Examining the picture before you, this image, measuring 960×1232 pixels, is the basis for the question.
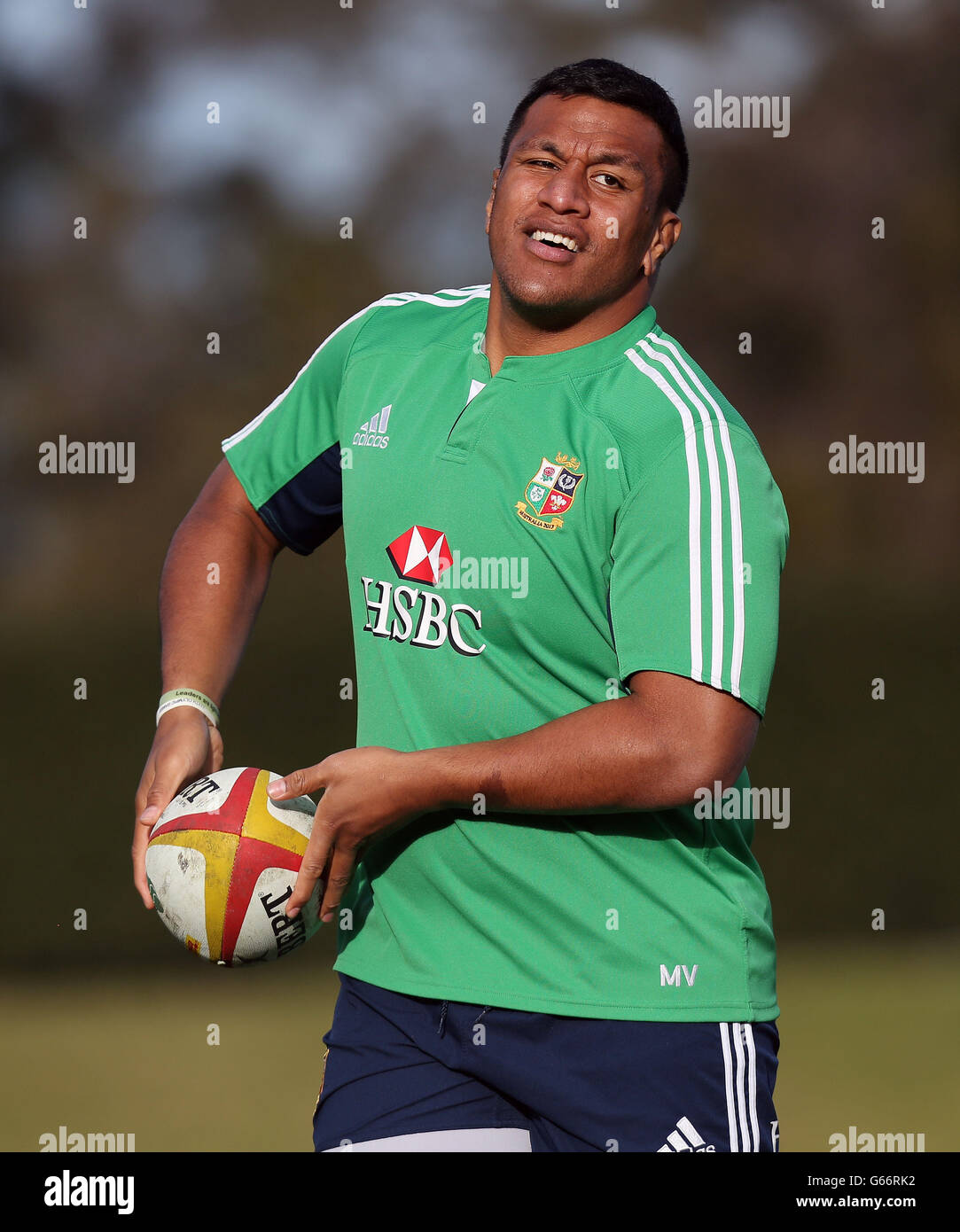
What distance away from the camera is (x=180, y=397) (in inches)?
541

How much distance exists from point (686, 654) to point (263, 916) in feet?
2.95

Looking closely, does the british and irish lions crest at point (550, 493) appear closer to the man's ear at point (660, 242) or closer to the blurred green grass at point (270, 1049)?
the man's ear at point (660, 242)

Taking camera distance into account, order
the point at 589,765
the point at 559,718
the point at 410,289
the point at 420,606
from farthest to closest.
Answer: the point at 410,289, the point at 420,606, the point at 559,718, the point at 589,765

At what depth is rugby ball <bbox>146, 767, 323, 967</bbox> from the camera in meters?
2.84

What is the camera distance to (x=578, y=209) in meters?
2.80

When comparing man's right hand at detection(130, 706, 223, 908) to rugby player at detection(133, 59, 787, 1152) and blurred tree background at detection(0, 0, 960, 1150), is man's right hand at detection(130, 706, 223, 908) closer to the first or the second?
rugby player at detection(133, 59, 787, 1152)

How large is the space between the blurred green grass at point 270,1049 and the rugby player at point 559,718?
3961mm

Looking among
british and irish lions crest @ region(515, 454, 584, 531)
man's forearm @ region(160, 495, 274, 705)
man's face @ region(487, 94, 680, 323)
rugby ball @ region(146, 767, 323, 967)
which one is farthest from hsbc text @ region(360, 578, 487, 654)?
man's face @ region(487, 94, 680, 323)

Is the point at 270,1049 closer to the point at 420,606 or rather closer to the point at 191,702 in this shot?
the point at 191,702

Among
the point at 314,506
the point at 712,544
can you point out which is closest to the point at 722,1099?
the point at 712,544

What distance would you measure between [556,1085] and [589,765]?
558mm

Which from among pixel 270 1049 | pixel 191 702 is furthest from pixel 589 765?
pixel 270 1049

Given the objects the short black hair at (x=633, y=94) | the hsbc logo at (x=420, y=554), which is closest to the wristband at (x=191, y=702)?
the hsbc logo at (x=420, y=554)

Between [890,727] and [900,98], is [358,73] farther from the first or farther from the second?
[890,727]
